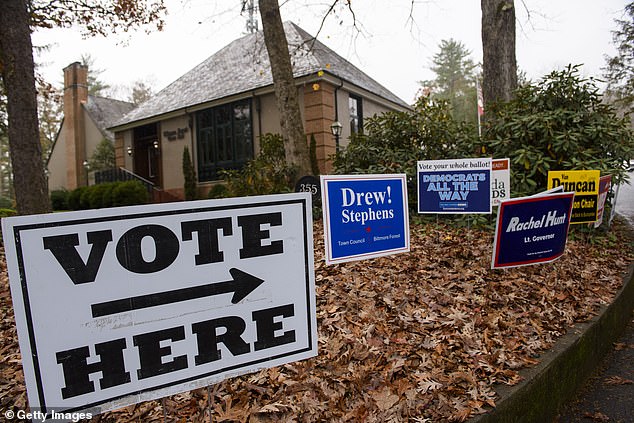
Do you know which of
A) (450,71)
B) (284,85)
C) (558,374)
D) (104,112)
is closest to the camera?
(558,374)

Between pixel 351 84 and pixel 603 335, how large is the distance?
1323cm

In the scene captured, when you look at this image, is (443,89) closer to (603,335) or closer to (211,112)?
(211,112)

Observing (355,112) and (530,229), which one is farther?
(355,112)

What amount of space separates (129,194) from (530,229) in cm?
1675

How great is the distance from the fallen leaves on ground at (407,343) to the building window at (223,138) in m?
12.3

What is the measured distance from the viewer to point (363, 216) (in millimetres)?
4047

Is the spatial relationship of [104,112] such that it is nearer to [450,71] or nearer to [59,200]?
[59,200]

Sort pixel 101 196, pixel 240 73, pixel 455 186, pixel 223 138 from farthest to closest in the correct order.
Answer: pixel 101 196 → pixel 240 73 → pixel 223 138 → pixel 455 186

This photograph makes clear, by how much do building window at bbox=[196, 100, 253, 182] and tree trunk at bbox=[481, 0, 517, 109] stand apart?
9.92 metres

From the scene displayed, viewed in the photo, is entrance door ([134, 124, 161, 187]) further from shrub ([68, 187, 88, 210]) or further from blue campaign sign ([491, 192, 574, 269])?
blue campaign sign ([491, 192, 574, 269])

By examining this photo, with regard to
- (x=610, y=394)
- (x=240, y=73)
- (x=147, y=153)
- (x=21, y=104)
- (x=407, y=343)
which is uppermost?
(x=240, y=73)

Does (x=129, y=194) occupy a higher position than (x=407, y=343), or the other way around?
(x=129, y=194)

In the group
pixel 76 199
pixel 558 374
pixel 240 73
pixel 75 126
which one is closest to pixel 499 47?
pixel 558 374

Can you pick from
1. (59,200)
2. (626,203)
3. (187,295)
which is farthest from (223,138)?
(187,295)
